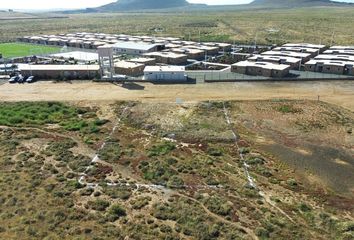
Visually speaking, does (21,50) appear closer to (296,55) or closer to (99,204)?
(296,55)

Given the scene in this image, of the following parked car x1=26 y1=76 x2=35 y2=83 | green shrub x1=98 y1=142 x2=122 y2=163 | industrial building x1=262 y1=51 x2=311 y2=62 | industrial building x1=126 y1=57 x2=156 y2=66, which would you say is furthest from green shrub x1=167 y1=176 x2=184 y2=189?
industrial building x1=262 y1=51 x2=311 y2=62

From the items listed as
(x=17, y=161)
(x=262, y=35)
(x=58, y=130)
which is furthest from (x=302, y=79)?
(x=262, y=35)

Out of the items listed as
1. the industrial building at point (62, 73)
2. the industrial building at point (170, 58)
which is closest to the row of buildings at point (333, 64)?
the industrial building at point (170, 58)

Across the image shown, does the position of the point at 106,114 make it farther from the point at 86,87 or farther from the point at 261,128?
the point at 261,128

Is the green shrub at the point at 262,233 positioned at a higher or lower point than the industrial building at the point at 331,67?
lower

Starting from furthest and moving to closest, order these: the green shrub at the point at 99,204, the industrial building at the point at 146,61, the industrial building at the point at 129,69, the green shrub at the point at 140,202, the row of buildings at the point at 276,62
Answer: the industrial building at the point at 146,61 < the industrial building at the point at 129,69 < the row of buildings at the point at 276,62 < the green shrub at the point at 140,202 < the green shrub at the point at 99,204

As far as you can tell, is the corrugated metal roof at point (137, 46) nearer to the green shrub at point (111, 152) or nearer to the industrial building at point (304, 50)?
the industrial building at point (304, 50)
